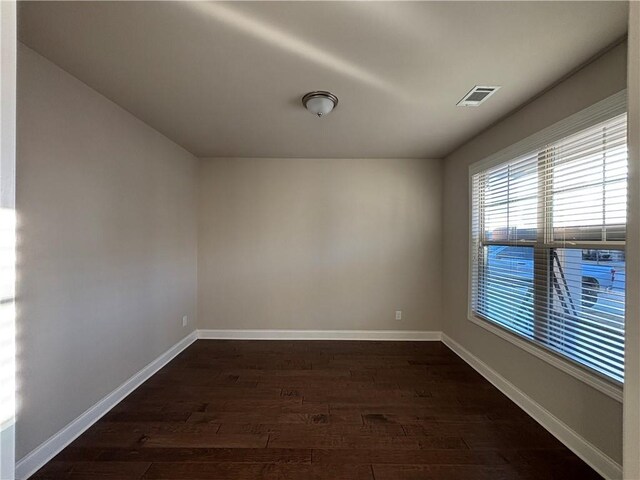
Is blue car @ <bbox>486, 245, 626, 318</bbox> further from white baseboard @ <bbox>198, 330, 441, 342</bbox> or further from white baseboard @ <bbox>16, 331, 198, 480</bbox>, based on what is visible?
white baseboard @ <bbox>16, 331, 198, 480</bbox>

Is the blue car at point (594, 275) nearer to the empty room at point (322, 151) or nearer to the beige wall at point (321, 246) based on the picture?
the empty room at point (322, 151)

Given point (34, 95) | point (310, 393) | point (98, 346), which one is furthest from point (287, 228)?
point (34, 95)

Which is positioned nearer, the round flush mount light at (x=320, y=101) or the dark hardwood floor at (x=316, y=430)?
the dark hardwood floor at (x=316, y=430)

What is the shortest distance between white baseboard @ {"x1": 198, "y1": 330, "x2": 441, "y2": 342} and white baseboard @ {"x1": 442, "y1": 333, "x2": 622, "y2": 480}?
0.93m

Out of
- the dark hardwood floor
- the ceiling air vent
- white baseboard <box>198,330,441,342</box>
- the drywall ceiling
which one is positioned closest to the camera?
the drywall ceiling

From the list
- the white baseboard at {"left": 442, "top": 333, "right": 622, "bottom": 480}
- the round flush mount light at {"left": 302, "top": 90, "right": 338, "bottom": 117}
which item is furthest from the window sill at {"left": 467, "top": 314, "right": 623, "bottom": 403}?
the round flush mount light at {"left": 302, "top": 90, "right": 338, "bottom": 117}

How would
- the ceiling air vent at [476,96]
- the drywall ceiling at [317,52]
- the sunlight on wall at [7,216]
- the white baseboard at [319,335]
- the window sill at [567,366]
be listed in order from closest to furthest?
1. the sunlight on wall at [7,216]
2. the drywall ceiling at [317,52]
3. the window sill at [567,366]
4. the ceiling air vent at [476,96]
5. the white baseboard at [319,335]

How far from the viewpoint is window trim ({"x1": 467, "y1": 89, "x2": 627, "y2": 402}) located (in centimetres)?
163

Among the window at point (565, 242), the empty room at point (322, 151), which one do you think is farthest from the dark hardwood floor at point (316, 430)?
the window at point (565, 242)

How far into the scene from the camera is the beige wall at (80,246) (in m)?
1.66

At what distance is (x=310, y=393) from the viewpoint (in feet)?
8.35

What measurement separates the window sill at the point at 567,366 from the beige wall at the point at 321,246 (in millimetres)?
1385

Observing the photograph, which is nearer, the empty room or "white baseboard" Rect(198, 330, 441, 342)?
the empty room

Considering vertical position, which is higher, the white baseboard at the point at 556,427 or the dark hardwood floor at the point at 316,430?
the white baseboard at the point at 556,427
